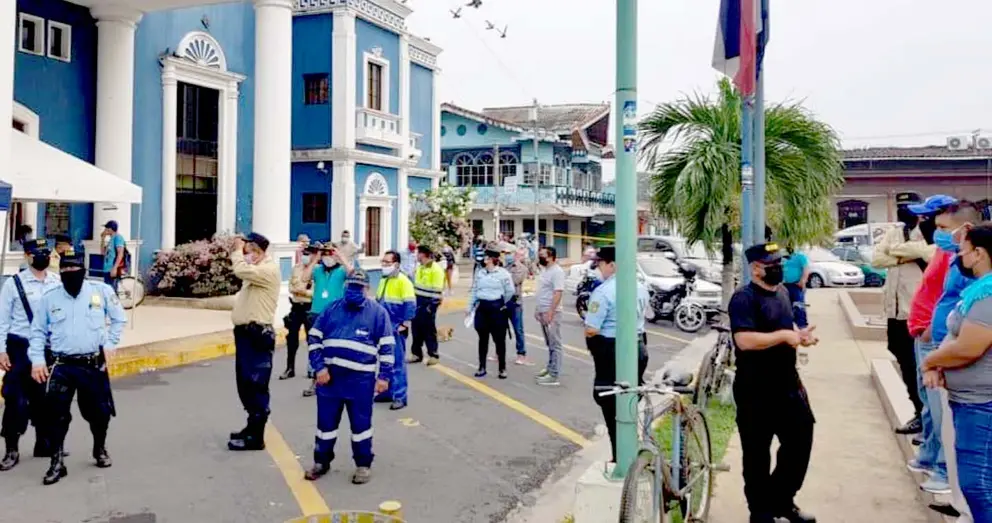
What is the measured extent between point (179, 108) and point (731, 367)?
14.0 meters

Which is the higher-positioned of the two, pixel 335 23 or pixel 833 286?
pixel 335 23

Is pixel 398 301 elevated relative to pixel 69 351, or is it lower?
elevated

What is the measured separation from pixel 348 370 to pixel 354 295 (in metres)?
0.55

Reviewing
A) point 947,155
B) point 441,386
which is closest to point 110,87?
point 441,386

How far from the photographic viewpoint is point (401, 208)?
2334 centimetres

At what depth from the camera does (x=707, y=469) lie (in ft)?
17.2

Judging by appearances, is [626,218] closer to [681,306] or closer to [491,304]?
[491,304]

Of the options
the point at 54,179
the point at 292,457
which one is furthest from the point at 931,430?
the point at 54,179

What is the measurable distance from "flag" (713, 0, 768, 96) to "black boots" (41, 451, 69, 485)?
667 centimetres

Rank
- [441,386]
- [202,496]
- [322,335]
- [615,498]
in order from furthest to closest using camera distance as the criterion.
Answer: [441,386] < [322,335] < [202,496] < [615,498]

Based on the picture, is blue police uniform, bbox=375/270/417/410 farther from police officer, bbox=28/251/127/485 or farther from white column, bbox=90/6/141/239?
white column, bbox=90/6/141/239

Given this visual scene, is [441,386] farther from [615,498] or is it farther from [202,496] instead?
[615,498]

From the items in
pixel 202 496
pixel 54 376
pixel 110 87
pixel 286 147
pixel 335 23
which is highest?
pixel 335 23

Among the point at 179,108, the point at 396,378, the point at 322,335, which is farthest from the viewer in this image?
the point at 179,108
